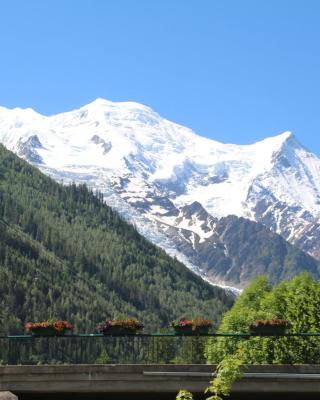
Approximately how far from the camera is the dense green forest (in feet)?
242

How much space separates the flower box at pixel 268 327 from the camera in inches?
2179

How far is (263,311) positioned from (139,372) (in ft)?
165

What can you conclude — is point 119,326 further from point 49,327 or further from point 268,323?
point 268,323

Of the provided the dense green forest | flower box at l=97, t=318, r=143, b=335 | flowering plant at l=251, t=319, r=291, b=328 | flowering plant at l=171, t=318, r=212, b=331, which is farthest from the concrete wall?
the dense green forest

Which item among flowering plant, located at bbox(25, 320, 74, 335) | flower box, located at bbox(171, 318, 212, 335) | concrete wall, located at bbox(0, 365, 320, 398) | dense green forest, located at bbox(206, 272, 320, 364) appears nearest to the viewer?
concrete wall, located at bbox(0, 365, 320, 398)

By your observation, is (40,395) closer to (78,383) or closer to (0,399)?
(78,383)

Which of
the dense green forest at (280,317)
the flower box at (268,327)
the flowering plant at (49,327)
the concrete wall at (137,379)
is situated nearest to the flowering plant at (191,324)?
the flower box at (268,327)

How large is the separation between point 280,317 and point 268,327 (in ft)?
129

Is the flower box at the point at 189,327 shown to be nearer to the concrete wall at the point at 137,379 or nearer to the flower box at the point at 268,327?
the flower box at the point at 268,327

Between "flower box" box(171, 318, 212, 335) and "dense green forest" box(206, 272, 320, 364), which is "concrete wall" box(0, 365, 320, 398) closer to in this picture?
"flower box" box(171, 318, 212, 335)

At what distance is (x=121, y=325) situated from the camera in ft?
180

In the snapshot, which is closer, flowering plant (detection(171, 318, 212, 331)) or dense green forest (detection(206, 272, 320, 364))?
flowering plant (detection(171, 318, 212, 331))

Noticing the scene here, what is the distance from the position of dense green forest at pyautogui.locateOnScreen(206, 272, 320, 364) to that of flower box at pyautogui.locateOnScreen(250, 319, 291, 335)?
8150 millimetres

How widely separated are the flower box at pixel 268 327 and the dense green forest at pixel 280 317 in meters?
8.15
